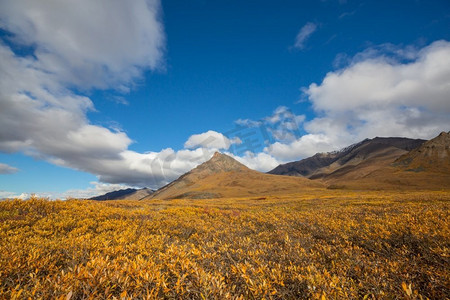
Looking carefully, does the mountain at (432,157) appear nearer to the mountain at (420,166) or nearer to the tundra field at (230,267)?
the mountain at (420,166)

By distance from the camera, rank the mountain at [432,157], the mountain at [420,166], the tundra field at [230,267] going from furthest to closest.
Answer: the mountain at [432,157], the mountain at [420,166], the tundra field at [230,267]

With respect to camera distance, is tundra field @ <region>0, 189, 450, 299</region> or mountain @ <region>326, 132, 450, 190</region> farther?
mountain @ <region>326, 132, 450, 190</region>

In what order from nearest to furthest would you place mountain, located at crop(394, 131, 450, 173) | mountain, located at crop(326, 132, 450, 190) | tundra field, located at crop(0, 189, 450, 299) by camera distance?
1. tundra field, located at crop(0, 189, 450, 299)
2. mountain, located at crop(326, 132, 450, 190)
3. mountain, located at crop(394, 131, 450, 173)

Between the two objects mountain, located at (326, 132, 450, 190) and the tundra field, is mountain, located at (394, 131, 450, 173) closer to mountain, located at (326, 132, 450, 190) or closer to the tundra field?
mountain, located at (326, 132, 450, 190)

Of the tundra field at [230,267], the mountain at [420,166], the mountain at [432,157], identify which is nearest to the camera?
the tundra field at [230,267]

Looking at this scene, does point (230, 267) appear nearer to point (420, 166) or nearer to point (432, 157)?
point (420, 166)

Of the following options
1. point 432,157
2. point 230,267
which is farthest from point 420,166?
point 230,267

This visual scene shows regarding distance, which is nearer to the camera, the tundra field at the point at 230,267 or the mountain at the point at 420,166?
the tundra field at the point at 230,267

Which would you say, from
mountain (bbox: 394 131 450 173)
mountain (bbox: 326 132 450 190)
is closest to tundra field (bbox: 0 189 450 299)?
mountain (bbox: 326 132 450 190)

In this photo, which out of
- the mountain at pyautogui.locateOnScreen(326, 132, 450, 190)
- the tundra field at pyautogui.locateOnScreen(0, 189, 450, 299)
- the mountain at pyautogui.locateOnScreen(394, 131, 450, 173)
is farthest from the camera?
the mountain at pyautogui.locateOnScreen(394, 131, 450, 173)

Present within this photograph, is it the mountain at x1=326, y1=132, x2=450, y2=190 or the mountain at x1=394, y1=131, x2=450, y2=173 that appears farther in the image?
the mountain at x1=394, y1=131, x2=450, y2=173

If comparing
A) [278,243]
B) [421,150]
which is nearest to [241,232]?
[278,243]

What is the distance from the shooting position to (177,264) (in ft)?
14.7

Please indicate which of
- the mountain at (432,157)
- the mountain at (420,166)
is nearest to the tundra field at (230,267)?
the mountain at (420,166)
